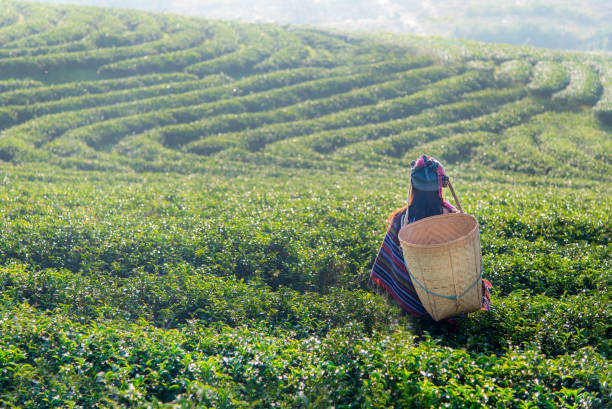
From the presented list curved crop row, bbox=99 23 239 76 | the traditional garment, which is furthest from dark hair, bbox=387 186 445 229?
curved crop row, bbox=99 23 239 76

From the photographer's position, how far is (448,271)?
21.5ft

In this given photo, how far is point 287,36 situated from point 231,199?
108 feet

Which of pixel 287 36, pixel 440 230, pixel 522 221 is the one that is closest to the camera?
pixel 440 230

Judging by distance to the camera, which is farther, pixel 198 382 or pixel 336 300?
pixel 336 300

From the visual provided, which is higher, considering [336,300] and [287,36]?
[287,36]

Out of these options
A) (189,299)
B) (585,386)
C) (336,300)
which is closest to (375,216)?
(336,300)

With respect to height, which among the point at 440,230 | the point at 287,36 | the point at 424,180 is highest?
the point at 287,36

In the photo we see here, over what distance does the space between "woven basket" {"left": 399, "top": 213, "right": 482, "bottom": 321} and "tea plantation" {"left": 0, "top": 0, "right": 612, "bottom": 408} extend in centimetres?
48

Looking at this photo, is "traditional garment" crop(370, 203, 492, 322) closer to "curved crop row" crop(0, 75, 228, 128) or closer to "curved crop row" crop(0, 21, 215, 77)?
"curved crop row" crop(0, 75, 228, 128)

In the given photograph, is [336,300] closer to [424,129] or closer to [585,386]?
[585,386]

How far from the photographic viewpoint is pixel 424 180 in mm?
7648

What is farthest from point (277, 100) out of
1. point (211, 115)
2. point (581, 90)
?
point (581, 90)

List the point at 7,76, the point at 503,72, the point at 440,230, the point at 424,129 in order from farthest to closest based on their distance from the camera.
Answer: the point at 503,72 → the point at 7,76 → the point at 424,129 → the point at 440,230

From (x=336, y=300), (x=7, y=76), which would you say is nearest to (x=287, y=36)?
(x=7, y=76)
